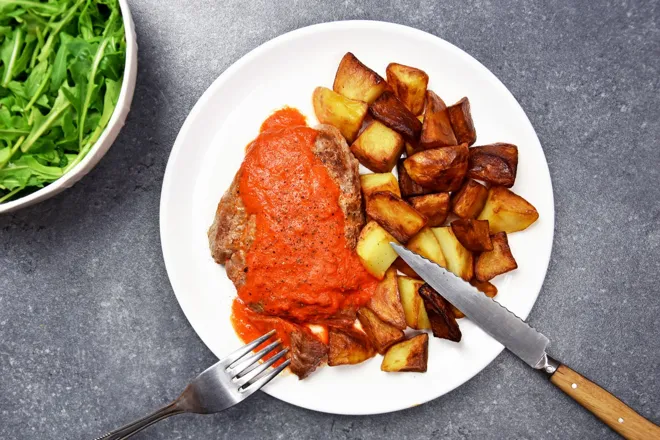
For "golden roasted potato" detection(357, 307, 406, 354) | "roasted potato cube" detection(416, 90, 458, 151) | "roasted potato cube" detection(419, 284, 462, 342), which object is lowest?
"golden roasted potato" detection(357, 307, 406, 354)

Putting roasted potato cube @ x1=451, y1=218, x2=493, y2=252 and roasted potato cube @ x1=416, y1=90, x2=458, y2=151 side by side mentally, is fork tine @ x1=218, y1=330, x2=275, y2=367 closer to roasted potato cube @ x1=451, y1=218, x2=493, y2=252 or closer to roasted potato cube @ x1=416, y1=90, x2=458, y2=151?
roasted potato cube @ x1=451, y1=218, x2=493, y2=252

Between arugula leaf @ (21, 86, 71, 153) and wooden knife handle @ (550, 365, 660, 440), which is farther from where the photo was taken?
wooden knife handle @ (550, 365, 660, 440)

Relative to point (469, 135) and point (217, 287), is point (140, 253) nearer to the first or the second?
point (217, 287)

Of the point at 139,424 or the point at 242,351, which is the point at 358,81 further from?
the point at 139,424

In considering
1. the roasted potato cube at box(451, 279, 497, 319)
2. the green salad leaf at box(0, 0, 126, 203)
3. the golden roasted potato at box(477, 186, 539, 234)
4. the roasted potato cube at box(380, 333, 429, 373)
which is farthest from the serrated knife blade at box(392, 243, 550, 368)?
the green salad leaf at box(0, 0, 126, 203)

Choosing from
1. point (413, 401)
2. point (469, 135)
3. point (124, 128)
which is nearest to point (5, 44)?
point (124, 128)

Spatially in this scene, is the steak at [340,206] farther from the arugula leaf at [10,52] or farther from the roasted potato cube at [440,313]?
the arugula leaf at [10,52]

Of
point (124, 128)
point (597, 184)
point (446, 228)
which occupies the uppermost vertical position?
point (597, 184)

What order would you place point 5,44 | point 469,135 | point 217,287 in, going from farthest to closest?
1. point 217,287
2. point 469,135
3. point 5,44
